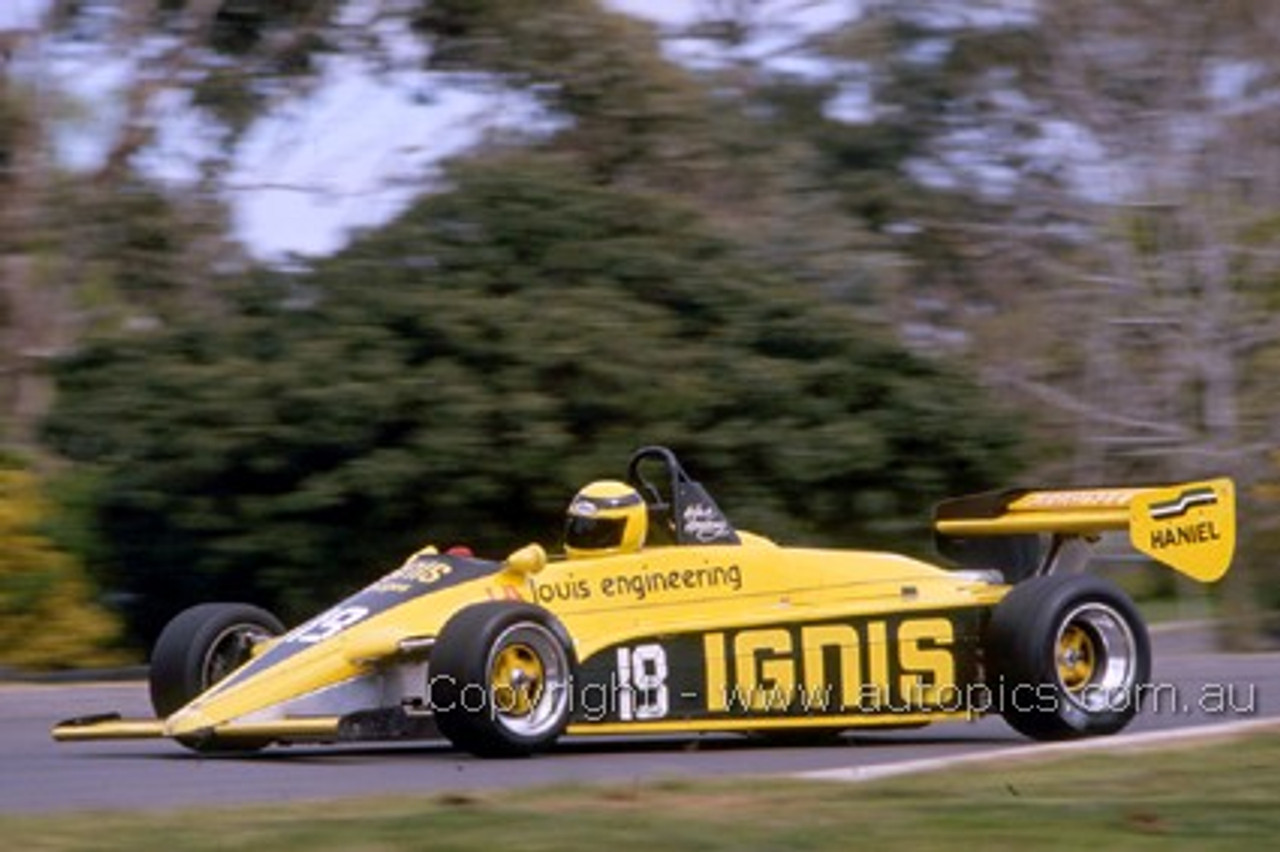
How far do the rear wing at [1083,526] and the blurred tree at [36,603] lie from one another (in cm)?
840

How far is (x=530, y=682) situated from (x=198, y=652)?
5.13ft

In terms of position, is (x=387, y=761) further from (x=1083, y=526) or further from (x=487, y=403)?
(x=487, y=403)

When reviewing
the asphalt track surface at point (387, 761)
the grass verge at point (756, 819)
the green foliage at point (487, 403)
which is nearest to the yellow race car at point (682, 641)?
the asphalt track surface at point (387, 761)

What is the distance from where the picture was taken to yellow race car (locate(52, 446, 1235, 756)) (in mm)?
10617

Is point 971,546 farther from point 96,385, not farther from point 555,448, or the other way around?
point 96,385

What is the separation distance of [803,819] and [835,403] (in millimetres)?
12960

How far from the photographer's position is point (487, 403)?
19.4 meters

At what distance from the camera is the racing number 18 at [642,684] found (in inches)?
437

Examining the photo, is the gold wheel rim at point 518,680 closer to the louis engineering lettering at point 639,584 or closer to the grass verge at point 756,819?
the louis engineering lettering at point 639,584

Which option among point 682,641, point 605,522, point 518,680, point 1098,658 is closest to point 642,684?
point 682,641

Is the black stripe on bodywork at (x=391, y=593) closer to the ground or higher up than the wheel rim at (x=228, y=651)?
higher up

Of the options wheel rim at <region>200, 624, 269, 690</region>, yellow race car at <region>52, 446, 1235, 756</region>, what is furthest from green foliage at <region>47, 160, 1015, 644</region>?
wheel rim at <region>200, 624, 269, 690</region>

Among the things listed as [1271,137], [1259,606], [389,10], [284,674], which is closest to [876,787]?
[284,674]

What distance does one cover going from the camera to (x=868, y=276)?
23.1m
